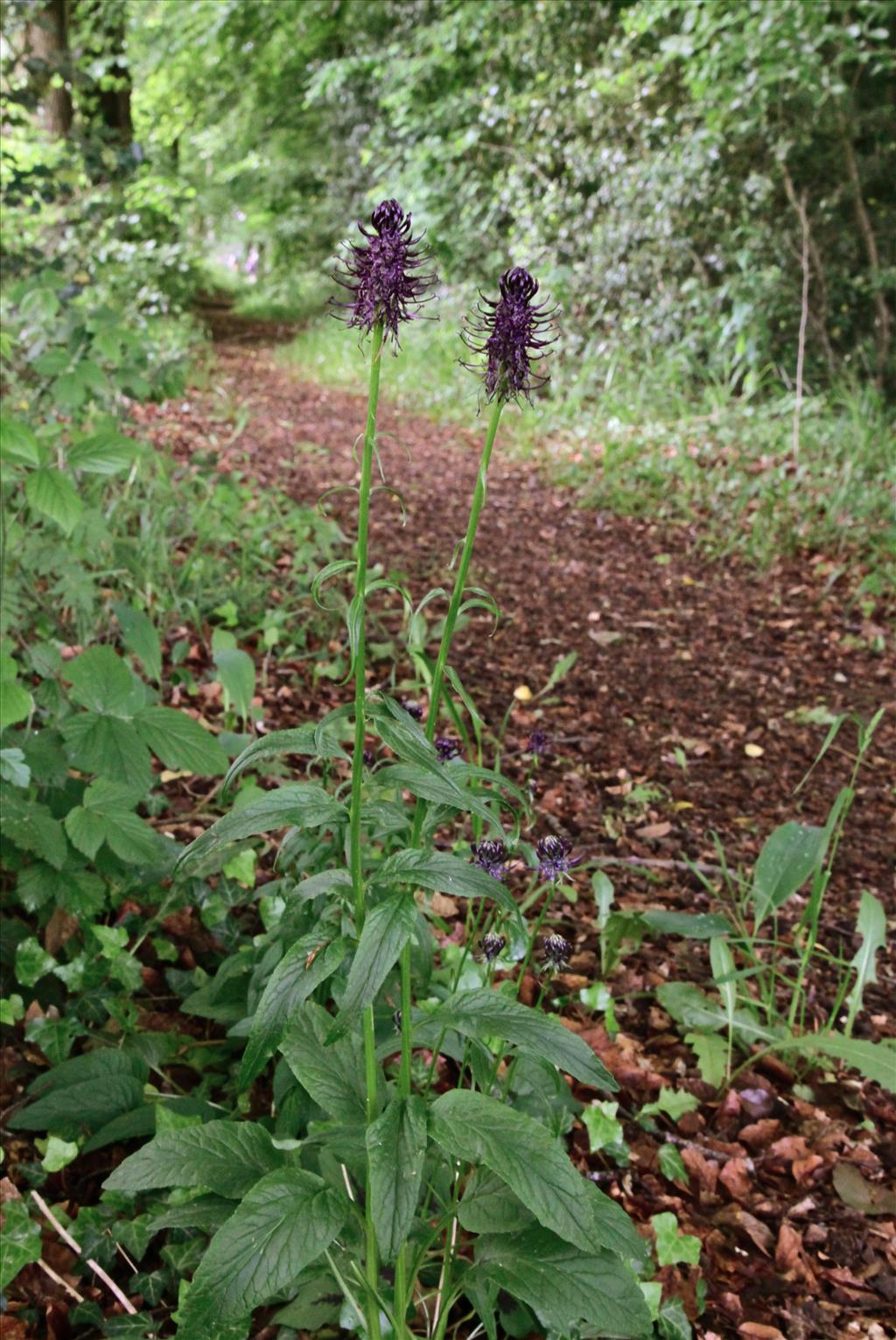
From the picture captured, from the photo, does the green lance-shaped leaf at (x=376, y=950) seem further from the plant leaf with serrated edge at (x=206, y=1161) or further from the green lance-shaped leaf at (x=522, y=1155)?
the plant leaf with serrated edge at (x=206, y=1161)

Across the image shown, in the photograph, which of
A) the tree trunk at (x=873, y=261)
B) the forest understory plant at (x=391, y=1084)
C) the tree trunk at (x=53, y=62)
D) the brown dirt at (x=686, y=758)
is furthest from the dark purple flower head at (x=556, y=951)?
the tree trunk at (x=873, y=261)

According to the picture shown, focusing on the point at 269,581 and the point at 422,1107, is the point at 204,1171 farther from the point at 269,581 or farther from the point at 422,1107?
the point at 269,581

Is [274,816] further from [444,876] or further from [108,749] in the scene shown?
[108,749]

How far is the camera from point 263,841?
2184 mm

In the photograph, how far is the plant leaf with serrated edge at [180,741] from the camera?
63.2 inches

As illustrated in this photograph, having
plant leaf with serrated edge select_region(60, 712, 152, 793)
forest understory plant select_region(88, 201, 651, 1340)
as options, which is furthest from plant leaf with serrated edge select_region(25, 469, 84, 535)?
forest understory plant select_region(88, 201, 651, 1340)

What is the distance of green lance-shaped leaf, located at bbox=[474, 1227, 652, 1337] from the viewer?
1.06 m

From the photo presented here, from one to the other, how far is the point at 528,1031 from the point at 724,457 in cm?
475

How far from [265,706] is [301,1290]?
1731 mm

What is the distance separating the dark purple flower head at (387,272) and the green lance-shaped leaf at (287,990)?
0.60 m

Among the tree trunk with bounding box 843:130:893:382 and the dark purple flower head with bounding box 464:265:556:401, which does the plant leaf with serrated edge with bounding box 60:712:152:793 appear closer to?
the dark purple flower head with bounding box 464:265:556:401

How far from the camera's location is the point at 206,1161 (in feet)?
3.70

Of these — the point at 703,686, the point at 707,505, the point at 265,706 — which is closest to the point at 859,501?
the point at 707,505

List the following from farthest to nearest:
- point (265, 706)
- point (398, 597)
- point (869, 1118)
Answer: point (398, 597) → point (265, 706) → point (869, 1118)
